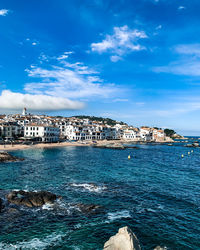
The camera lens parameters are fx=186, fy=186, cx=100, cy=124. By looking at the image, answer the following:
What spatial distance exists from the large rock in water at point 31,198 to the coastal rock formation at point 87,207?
392cm

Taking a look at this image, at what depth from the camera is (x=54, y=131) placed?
115m

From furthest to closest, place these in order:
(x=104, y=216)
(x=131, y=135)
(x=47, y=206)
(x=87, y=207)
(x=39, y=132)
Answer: (x=131, y=135), (x=39, y=132), (x=47, y=206), (x=87, y=207), (x=104, y=216)

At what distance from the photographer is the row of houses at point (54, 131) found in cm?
10219

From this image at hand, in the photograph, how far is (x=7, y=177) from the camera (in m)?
35.0

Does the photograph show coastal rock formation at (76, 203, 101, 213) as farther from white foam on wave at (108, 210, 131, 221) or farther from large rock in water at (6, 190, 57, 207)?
large rock in water at (6, 190, 57, 207)

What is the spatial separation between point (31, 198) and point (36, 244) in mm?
8838

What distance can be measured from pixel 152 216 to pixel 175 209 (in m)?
3.94

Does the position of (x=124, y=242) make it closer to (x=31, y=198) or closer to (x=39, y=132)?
(x=31, y=198)

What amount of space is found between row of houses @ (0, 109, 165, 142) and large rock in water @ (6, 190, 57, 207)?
74.2m

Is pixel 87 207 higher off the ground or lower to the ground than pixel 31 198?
lower

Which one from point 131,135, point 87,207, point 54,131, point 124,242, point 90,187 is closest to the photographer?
point 124,242

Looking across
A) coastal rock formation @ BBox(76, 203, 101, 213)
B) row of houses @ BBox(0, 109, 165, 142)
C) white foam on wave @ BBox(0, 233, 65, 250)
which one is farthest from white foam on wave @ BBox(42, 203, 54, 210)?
row of houses @ BBox(0, 109, 165, 142)

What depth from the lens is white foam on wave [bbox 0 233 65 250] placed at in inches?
569

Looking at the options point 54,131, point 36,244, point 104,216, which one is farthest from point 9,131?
point 36,244
